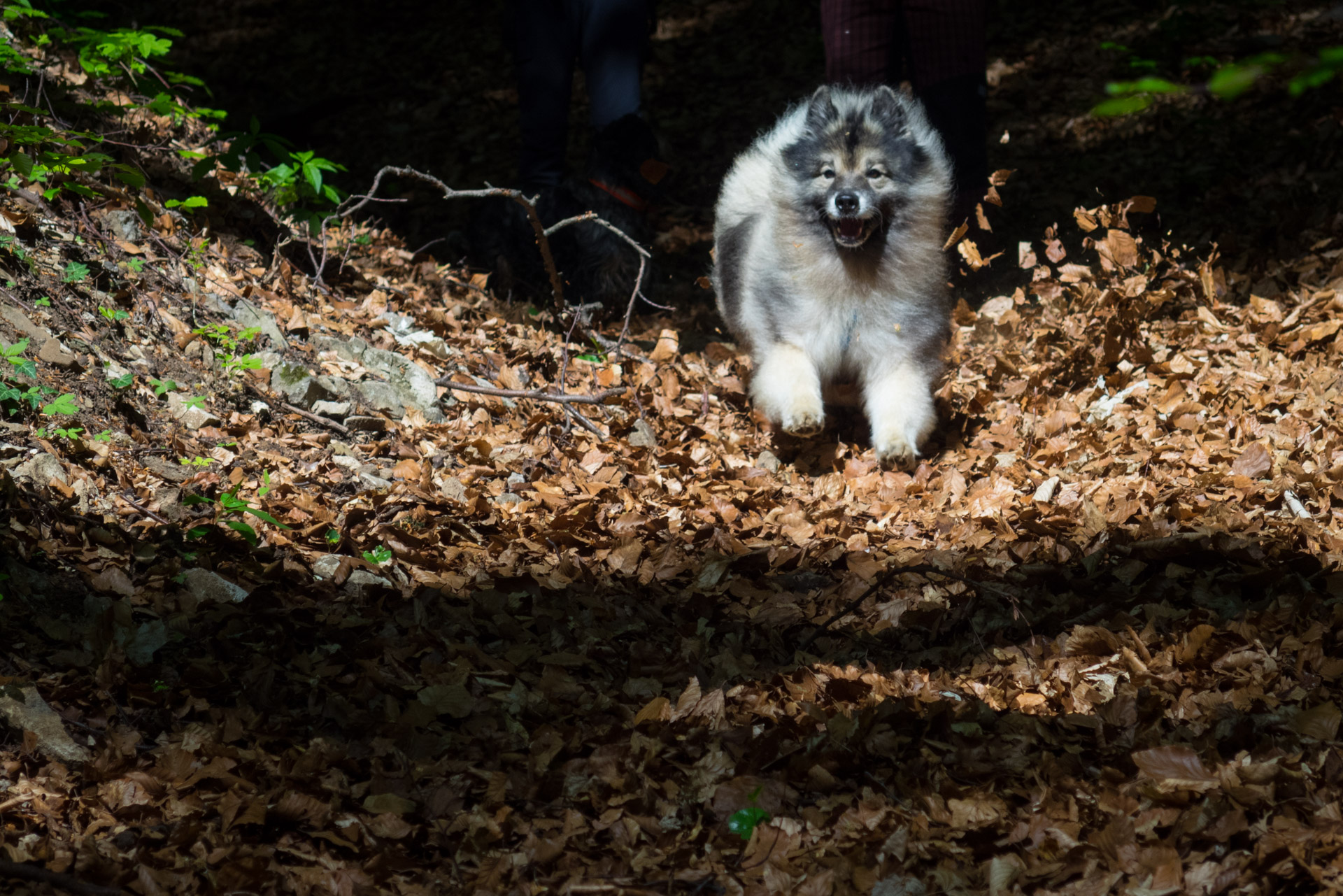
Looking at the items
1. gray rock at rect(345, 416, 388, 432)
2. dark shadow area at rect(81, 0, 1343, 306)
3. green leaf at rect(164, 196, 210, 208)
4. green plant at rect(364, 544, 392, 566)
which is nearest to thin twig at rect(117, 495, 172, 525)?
green plant at rect(364, 544, 392, 566)

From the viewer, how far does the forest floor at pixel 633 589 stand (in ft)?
6.90

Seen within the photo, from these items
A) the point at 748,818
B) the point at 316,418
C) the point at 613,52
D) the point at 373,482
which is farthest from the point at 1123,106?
the point at 613,52

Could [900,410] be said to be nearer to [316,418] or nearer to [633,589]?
[633,589]

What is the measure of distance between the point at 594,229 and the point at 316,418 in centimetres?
274

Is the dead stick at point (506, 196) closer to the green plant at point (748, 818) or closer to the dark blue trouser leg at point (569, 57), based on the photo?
the dark blue trouser leg at point (569, 57)

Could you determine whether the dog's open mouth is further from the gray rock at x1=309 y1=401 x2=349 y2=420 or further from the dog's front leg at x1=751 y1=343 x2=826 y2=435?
the gray rock at x1=309 y1=401 x2=349 y2=420

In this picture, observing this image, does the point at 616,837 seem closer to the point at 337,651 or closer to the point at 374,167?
the point at 337,651

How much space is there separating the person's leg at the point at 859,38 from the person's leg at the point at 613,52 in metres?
1.10

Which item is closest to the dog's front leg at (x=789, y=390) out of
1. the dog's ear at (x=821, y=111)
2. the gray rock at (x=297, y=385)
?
the dog's ear at (x=821, y=111)

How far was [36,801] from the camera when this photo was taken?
6.74 ft

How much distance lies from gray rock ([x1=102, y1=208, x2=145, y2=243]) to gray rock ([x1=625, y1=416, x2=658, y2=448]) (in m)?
2.24

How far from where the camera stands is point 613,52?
18.6ft

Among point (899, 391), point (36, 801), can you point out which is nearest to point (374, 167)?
point (899, 391)

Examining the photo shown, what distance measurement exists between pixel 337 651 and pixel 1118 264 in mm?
3881
